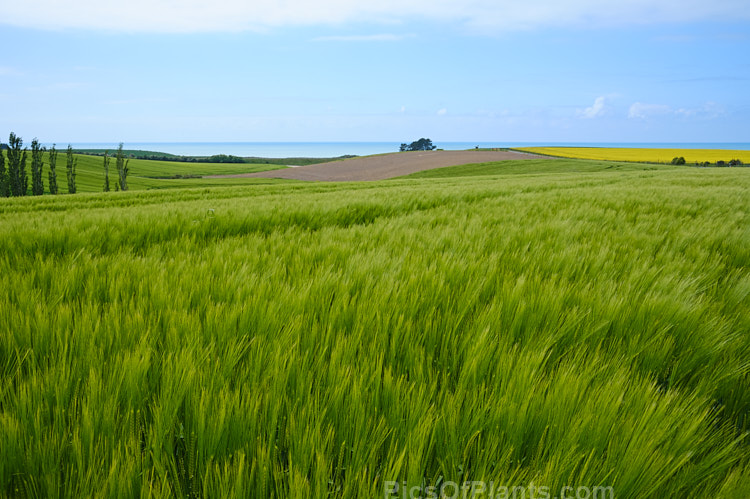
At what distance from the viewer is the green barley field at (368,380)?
61 cm

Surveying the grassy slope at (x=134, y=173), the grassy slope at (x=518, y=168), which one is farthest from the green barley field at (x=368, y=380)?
the grassy slope at (x=134, y=173)

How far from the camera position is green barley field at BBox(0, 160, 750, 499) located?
0.61 m

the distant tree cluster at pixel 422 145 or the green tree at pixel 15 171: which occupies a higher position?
the distant tree cluster at pixel 422 145

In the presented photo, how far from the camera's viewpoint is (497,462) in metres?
0.67

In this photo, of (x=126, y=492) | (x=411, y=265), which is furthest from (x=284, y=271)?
(x=126, y=492)

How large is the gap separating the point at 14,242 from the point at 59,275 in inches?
49.6

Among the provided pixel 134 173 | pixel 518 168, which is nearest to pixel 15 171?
pixel 134 173

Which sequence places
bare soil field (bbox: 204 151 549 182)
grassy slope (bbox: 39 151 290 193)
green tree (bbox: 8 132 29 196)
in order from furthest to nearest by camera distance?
grassy slope (bbox: 39 151 290 193), green tree (bbox: 8 132 29 196), bare soil field (bbox: 204 151 549 182)

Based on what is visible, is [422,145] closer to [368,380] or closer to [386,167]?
[386,167]

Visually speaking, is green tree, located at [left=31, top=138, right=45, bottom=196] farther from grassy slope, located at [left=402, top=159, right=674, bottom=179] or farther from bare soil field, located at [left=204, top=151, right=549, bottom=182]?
grassy slope, located at [left=402, top=159, right=674, bottom=179]

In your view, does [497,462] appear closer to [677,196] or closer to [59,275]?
[59,275]

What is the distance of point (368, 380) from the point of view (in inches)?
32.5

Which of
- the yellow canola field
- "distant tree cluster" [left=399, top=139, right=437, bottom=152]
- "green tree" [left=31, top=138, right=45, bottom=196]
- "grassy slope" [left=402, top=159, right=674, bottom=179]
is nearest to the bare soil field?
"grassy slope" [left=402, top=159, right=674, bottom=179]

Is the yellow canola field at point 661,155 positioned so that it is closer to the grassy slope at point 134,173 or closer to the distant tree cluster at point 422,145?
the distant tree cluster at point 422,145
